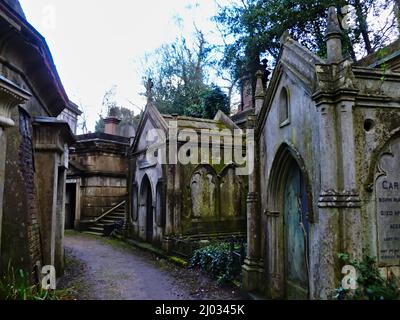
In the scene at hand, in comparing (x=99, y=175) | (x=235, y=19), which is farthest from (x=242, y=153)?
(x=99, y=175)

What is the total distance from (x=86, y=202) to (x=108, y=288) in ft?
42.3

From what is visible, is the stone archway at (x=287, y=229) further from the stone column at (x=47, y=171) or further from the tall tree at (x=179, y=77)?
the tall tree at (x=179, y=77)

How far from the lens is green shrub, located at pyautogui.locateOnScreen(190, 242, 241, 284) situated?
8.05m

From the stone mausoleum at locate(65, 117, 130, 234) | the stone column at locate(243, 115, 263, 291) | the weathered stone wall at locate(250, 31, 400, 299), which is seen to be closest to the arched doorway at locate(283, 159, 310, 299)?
the weathered stone wall at locate(250, 31, 400, 299)

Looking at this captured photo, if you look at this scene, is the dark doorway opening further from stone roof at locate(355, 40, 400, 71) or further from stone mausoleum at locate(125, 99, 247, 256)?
stone roof at locate(355, 40, 400, 71)

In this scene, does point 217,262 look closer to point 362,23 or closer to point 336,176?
point 336,176

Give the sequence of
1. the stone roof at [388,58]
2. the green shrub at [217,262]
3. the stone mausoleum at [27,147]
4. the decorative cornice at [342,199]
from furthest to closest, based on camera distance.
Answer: the green shrub at [217,262]
the stone roof at [388,58]
the stone mausoleum at [27,147]
the decorative cornice at [342,199]

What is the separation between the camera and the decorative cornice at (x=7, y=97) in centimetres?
376

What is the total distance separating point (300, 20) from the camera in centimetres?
1409

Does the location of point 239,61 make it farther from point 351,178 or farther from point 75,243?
point 351,178

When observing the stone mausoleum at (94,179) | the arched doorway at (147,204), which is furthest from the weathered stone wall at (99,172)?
the arched doorway at (147,204)

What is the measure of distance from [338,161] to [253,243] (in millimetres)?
3029

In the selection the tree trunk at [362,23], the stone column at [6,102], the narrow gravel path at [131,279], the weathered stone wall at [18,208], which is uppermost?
the tree trunk at [362,23]

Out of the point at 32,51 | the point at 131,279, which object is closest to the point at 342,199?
the point at 32,51
